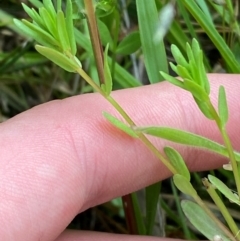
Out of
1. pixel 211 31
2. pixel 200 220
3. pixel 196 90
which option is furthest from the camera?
pixel 211 31

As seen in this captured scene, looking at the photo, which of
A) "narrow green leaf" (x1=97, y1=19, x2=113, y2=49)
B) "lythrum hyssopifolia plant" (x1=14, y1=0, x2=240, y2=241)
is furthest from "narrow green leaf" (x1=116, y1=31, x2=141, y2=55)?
"lythrum hyssopifolia plant" (x1=14, y1=0, x2=240, y2=241)

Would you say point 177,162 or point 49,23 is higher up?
point 49,23

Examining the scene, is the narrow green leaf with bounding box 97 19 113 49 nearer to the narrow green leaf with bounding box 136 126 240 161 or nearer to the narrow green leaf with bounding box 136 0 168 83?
the narrow green leaf with bounding box 136 0 168 83

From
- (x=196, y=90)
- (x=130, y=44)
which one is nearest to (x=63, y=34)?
(x=196, y=90)

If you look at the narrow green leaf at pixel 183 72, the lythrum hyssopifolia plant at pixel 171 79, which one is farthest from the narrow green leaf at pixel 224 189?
the narrow green leaf at pixel 183 72

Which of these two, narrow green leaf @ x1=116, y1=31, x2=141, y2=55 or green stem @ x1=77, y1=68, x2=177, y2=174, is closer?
green stem @ x1=77, y1=68, x2=177, y2=174

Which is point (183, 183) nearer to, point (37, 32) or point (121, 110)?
point (121, 110)

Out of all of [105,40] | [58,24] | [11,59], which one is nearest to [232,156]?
[58,24]
